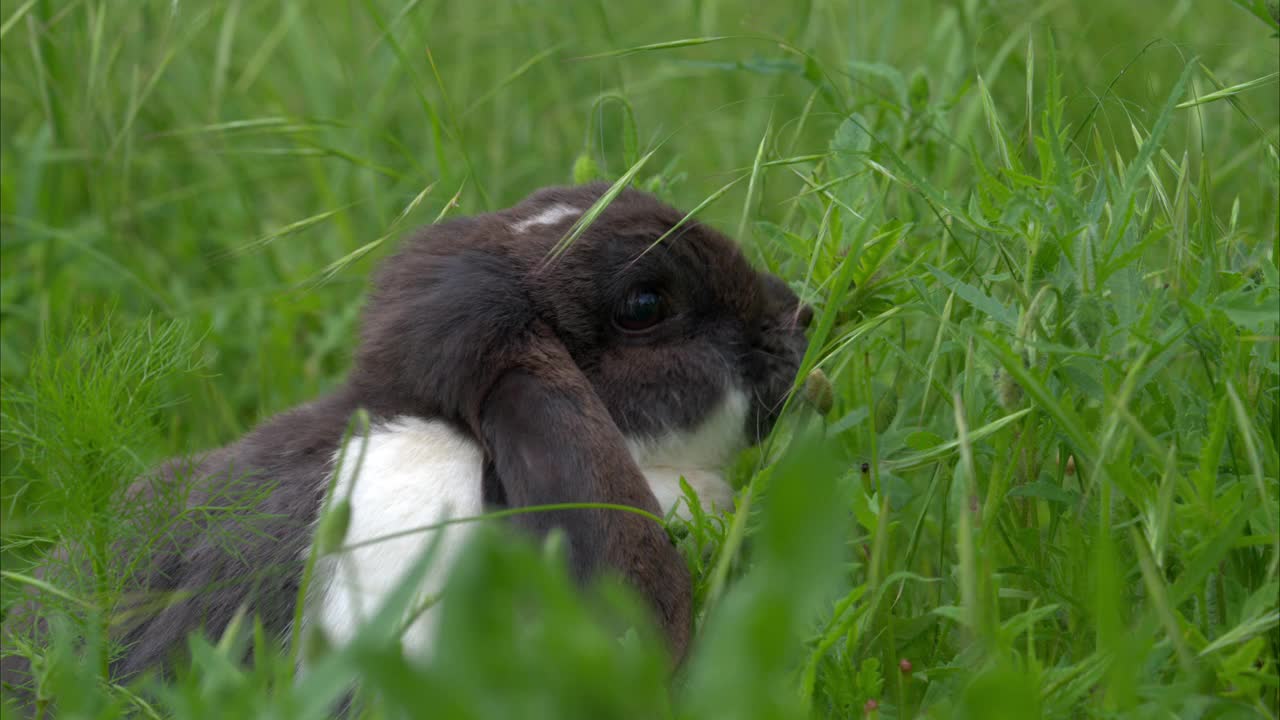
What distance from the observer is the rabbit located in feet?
8.68

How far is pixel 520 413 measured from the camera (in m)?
2.71

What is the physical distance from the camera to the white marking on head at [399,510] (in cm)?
268

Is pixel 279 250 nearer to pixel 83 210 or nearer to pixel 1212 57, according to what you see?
pixel 83 210

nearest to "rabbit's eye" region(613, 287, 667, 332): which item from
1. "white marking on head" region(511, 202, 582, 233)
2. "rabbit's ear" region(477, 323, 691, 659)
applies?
"white marking on head" region(511, 202, 582, 233)

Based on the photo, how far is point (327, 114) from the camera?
217 inches

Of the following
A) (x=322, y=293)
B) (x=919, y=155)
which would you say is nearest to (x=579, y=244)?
(x=919, y=155)

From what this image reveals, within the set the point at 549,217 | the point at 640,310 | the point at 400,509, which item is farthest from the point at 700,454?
the point at 400,509

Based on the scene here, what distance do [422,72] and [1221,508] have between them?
409cm

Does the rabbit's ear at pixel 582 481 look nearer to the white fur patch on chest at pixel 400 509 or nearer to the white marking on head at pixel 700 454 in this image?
the white fur patch on chest at pixel 400 509

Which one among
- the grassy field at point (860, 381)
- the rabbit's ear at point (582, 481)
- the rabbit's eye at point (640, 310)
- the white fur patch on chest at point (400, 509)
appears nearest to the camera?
the grassy field at point (860, 381)

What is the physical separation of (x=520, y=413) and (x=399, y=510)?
1.07 ft

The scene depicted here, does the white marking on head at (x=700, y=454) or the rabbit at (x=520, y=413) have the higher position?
the rabbit at (x=520, y=413)

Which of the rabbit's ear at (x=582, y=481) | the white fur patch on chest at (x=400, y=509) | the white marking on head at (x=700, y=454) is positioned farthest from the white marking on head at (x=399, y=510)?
the white marking on head at (x=700, y=454)

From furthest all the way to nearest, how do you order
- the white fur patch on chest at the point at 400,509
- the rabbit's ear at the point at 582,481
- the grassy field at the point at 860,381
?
the white fur patch on chest at the point at 400,509 → the rabbit's ear at the point at 582,481 → the grassy field at the point at 860,381
